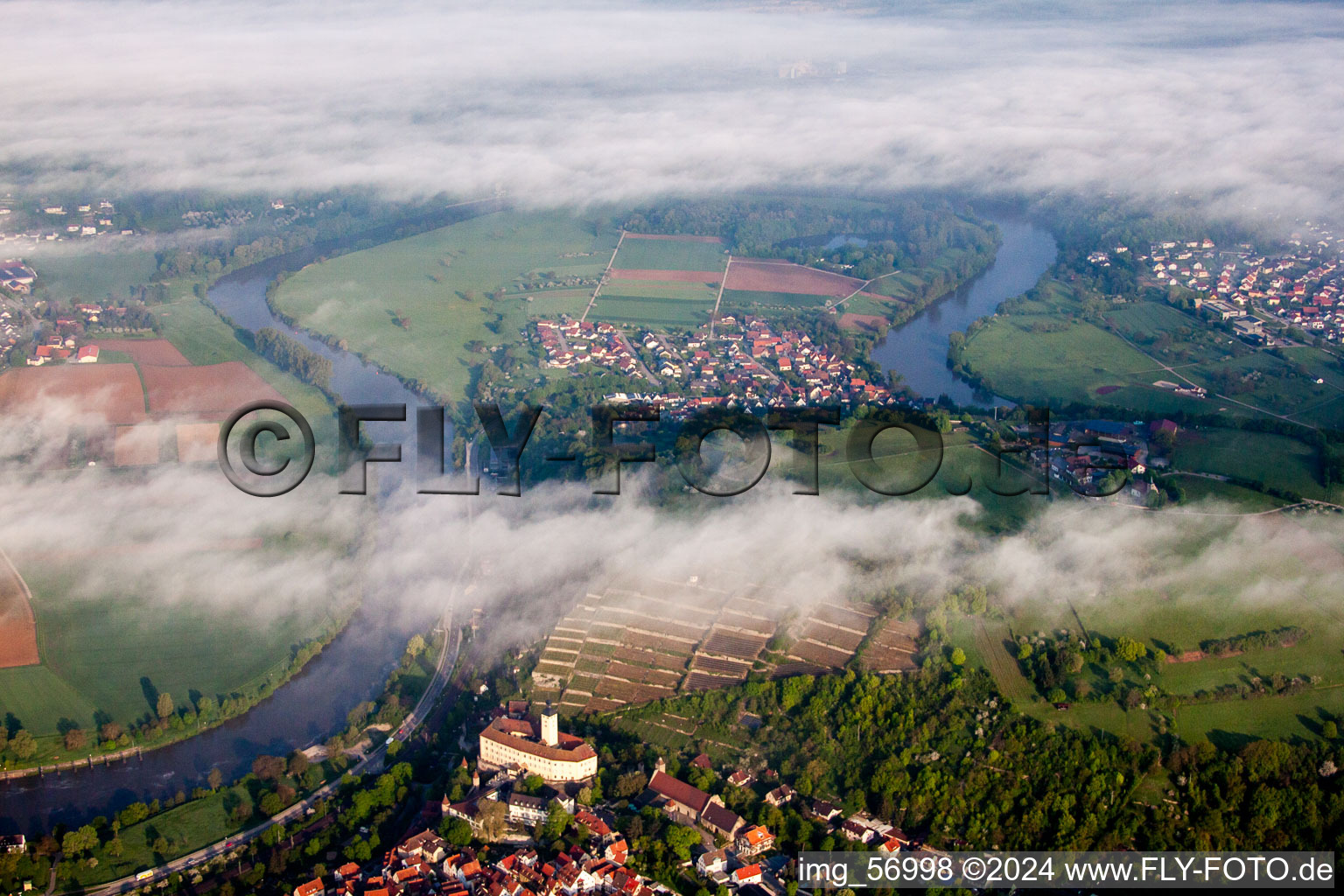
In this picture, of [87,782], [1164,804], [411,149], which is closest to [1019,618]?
[1164,804]

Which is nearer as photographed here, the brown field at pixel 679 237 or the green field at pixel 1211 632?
the green field at pixel 1211 632

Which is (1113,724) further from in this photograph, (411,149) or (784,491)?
(411,149)

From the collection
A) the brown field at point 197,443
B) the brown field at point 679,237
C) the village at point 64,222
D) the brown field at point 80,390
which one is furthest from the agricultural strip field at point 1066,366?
the village at point 64,222

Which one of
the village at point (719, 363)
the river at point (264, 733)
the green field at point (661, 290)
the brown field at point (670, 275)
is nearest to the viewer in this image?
the river at point (264, 733)

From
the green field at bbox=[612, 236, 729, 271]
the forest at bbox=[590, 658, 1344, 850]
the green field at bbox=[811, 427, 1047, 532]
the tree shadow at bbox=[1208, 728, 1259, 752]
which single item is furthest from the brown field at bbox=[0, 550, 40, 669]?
the green field at bbox=[612, 236, 729, 271]

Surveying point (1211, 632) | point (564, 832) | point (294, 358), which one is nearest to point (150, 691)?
point (564, 832)

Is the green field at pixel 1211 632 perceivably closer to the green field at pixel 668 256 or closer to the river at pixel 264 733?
the river at pixel 264 733

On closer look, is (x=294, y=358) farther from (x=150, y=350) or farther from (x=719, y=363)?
(x=719, y=363)
